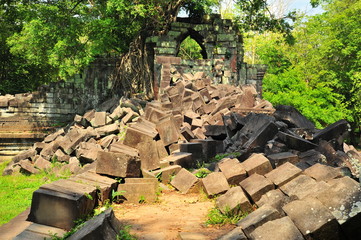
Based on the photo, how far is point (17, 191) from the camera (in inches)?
347

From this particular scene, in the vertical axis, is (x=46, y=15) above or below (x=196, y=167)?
above

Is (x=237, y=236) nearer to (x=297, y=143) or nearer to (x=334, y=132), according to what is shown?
(x=297, y=143)

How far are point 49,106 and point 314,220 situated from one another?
1500 centimetres

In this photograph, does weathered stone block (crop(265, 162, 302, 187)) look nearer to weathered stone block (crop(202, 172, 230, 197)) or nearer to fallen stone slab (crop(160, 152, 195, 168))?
weathered stone block (crop(202, 172, 230, 197))

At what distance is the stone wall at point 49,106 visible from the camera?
15805mm

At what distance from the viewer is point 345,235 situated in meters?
3.30

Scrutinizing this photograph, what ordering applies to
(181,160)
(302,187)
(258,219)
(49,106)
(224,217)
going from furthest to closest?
1. (49,106)
2. (181,160)
3. (224,217)
4. (302,187)
5. (258,219)

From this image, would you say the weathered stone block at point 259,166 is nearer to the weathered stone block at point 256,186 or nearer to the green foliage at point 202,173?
the weathered stone block at point 256,186

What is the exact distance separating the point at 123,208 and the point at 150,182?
58 centimetres

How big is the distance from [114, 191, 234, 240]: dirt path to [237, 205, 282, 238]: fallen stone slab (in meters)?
0.43

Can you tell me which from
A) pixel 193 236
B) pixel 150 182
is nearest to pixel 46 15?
pixel 150 182

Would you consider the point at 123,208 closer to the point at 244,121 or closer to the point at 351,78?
the point at 244,121

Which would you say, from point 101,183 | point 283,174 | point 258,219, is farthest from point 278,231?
point 101,183

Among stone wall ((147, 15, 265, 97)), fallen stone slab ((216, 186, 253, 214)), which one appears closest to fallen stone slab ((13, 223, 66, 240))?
fallen stone slab ((216, 186, 253, 214))
